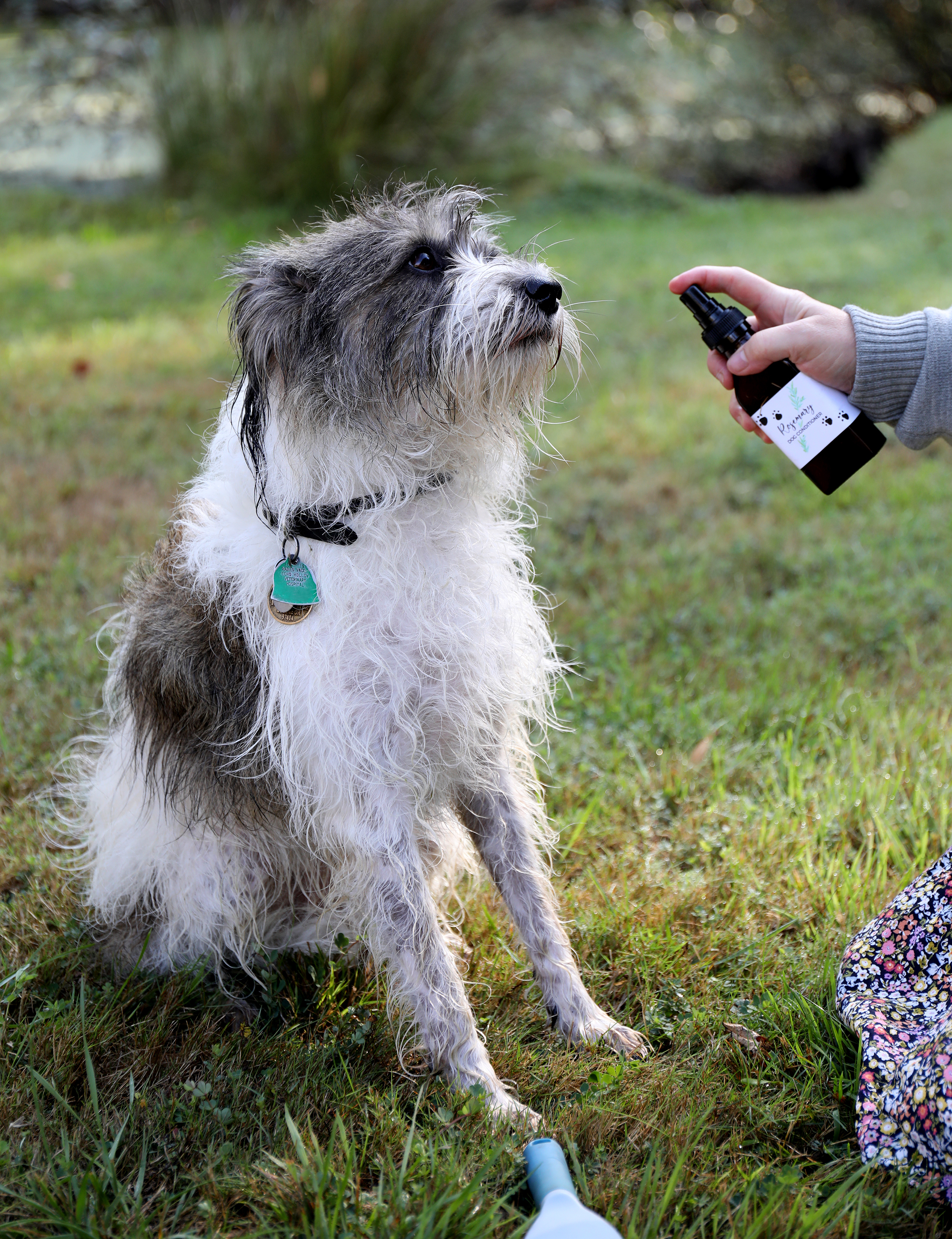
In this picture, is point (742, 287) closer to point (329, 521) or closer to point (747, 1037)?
point (329, 521)

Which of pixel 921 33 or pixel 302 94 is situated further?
pixel 921 33

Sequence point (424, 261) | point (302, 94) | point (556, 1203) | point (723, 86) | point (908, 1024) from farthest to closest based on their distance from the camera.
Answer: point (723, 86) → point (302, 94) → point (424, 261) → point (908, 1024) → point (556, 1203)

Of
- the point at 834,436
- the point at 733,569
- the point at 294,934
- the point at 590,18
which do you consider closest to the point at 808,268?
the point at 733,569

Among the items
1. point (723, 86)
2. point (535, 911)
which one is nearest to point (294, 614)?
point (535, 911)

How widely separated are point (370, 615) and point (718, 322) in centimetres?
106

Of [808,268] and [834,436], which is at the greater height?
[834,436]

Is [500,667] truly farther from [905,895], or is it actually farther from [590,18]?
[590,18]

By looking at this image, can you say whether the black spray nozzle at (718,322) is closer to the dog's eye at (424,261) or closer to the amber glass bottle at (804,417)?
the amber glass bottle at (804,417)

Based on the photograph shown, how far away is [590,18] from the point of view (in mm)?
15391

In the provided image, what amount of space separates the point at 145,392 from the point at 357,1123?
5052 millimetres

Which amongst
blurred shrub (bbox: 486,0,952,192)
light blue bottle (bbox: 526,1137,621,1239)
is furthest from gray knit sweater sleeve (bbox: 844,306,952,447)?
blurred shrub (bbox: 486,0,952,192)

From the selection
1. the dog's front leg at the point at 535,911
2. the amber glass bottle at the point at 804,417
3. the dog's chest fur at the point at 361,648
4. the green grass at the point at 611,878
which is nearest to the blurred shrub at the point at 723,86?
the green grass at the point at 611,878

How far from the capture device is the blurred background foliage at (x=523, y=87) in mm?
10141

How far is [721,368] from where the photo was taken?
99.7 inches
